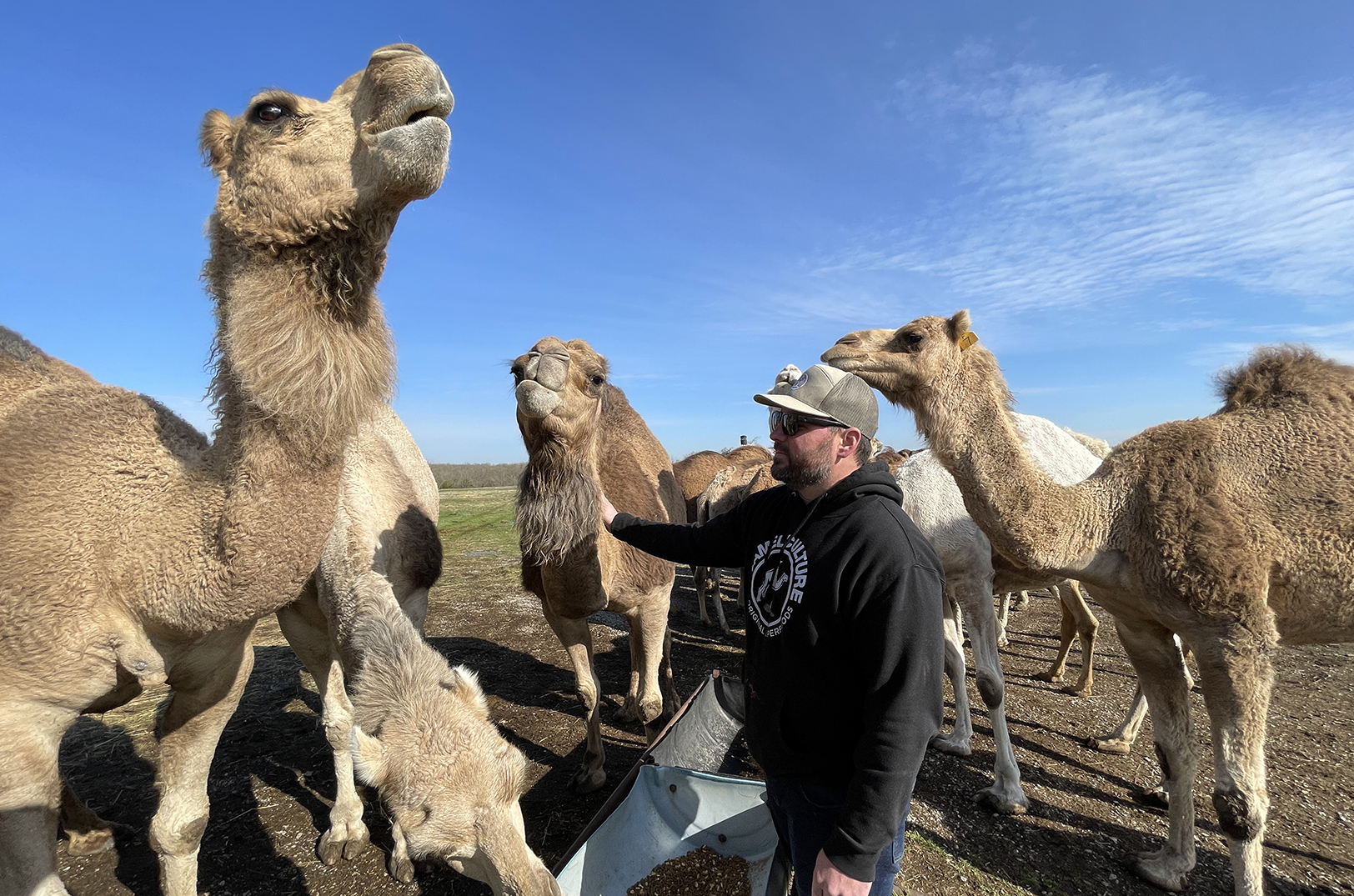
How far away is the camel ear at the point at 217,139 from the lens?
6.84 feet

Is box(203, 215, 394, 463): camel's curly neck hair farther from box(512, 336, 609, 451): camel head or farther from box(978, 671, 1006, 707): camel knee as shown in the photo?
box(978, 671, 1006, 707): camel knee

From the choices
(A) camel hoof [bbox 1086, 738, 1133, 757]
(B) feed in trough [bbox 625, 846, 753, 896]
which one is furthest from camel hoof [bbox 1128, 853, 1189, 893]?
(B) feed in trough [bbox 625, 846, 753, 896]

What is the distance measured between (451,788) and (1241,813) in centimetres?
373

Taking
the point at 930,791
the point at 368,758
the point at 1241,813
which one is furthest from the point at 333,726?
the point at 1241,813

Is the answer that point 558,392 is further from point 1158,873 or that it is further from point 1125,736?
point 1125,736

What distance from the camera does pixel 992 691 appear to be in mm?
4422

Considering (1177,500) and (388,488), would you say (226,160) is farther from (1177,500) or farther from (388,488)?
(1177,500)

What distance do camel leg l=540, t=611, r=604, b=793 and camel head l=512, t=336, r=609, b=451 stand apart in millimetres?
1450

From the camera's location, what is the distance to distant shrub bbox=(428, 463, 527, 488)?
5491 centimetres

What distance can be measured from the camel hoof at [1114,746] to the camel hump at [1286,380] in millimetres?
3129

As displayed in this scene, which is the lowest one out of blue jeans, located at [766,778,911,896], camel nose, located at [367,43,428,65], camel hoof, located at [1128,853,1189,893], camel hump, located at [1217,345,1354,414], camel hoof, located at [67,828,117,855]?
camel hoof, located at [67,828,117,855]

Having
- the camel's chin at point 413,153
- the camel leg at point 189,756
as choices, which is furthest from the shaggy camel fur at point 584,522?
the camel's chin at point 413,153

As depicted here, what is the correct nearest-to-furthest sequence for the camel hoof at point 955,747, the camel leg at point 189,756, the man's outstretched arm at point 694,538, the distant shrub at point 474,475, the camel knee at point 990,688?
the camel leg at point 189,756 → the man's outstretched arm at point 694,538 → the camel knee at point 990,688 → the camel hoof at point 955,747 → the distant shrub at point 474,475

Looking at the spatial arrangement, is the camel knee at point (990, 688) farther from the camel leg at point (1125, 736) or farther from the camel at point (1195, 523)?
the camel leg at point (1125, 736)
